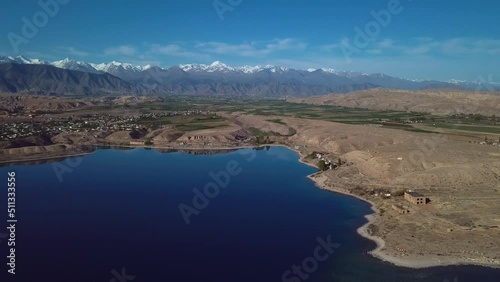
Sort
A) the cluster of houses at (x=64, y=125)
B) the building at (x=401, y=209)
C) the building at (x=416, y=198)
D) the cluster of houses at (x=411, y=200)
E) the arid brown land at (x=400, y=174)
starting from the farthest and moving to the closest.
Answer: the cluster of houses at (x=64, y=125), the building at (x=416, y=198), the cluster of houses at (x=411, y=200), the building at (x=401, y=209), the arid brown land at (x=400, y=174)

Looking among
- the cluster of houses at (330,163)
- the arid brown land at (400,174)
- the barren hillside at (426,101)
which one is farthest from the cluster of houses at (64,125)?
the barren hillside at (426,101)

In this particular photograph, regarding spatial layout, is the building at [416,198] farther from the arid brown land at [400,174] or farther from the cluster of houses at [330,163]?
the cluster of houses at [330,163]

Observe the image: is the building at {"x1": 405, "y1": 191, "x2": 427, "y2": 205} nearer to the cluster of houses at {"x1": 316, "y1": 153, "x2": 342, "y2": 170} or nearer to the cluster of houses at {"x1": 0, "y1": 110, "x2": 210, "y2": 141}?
the cluster of houses at {"x1": 316, "y1": 153, "x2": 342, "y2": 170}

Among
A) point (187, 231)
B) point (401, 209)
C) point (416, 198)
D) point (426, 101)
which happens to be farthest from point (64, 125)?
point (426, 101)

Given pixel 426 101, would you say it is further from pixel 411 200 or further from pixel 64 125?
pixel 411 200

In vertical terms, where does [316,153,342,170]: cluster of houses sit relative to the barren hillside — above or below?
below

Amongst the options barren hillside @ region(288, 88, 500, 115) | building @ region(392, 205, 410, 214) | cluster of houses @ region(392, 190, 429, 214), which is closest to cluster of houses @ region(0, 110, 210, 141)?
building @ region(392, 205, 410, 214)

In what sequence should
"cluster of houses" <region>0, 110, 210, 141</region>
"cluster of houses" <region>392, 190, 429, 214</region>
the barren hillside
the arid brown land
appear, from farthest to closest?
1. the barren hillside
2. "cluster of houses" <region>0, 110, 210, 141</region>
3. "cluster of houses" <region>392, 190, 429, 214</region>
4. the arid brown land

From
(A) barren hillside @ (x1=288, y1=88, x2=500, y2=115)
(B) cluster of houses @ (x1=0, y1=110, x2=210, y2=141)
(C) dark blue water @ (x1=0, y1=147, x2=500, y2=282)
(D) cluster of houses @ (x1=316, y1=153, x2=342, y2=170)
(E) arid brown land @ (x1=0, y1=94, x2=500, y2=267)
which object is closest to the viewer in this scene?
(C) dark blue water @ (x1=0, y1=147, x2=500, y2=282)

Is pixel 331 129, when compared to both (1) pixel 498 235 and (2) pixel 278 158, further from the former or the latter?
(1) pixel 498 235
